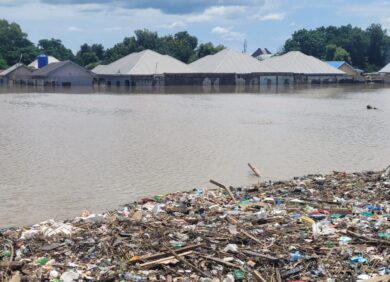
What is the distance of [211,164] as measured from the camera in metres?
14.4

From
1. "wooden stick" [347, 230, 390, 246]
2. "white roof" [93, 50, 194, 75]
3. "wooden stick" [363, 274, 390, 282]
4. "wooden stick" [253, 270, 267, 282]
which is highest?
"white roof" [93, 50, 194, 75]

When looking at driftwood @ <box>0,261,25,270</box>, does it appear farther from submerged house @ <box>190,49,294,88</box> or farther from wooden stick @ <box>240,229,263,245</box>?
submerged house @ <box>190,49,294,88</box>

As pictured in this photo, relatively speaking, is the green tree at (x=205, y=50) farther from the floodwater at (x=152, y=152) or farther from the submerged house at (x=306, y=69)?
the floodwater at (x=152, y=152)

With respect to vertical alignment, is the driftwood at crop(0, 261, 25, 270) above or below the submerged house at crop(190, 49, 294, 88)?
below

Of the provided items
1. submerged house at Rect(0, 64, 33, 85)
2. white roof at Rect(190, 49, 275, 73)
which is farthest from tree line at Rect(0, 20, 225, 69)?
white roof at Rect(190, 49, 275, 73)

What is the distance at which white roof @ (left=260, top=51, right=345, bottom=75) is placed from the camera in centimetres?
7269

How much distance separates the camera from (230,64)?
67875 millimetres

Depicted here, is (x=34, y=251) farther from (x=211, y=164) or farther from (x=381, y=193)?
(x=211, y=164)

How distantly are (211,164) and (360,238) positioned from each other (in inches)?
316

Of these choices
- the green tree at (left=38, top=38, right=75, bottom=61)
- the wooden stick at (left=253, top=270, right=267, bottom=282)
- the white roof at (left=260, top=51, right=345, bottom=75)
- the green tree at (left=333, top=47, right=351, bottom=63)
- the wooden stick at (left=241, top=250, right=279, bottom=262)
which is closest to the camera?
the wooden stick at (left=253, top=270, right=267, bottom=282)

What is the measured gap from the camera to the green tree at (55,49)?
10562 cm

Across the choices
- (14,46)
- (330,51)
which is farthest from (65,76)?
(330,51)

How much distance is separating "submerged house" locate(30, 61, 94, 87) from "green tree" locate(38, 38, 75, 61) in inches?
1491

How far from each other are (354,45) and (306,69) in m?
24.0
